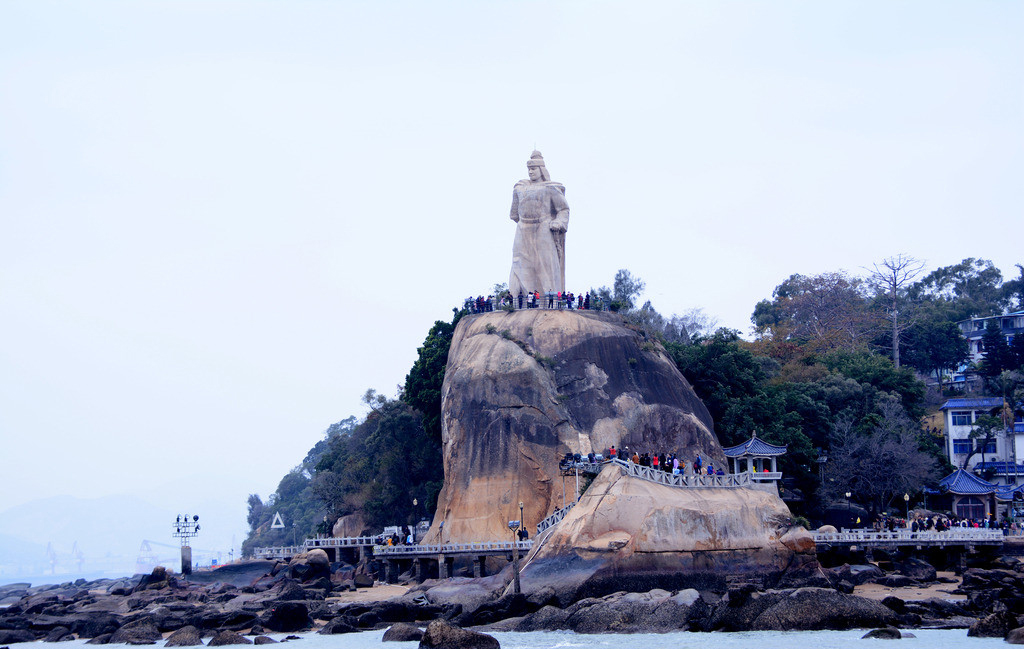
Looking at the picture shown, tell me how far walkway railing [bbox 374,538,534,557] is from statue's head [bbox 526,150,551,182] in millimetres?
20297

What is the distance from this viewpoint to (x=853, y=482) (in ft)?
188

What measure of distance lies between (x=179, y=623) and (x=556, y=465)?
16.5 metres

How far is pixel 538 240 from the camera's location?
5875 cm

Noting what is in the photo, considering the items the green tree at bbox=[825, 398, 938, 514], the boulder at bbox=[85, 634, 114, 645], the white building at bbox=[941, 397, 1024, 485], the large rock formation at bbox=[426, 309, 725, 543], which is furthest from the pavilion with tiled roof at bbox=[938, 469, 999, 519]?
the boulder at bbox=[85, 634, 114, 645]

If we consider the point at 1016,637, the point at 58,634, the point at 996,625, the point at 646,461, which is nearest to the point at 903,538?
the point at 646,461

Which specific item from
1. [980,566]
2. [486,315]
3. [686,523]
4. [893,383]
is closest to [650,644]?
[686,523]

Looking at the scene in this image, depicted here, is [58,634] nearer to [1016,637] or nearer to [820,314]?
[1016,637]

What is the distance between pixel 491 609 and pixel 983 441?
3880 centimetres

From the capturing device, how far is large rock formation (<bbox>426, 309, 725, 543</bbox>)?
1973 inches

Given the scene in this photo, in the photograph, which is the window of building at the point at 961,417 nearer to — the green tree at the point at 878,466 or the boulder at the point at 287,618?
the green tree at the point at 878,466

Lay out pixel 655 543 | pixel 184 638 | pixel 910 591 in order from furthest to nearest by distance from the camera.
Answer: pixel 910 591
pixel 655 543
pixel 184 638

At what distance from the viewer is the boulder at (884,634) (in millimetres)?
33375

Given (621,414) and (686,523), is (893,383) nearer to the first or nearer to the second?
(621,414)

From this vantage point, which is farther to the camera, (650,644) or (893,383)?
(893,383)
